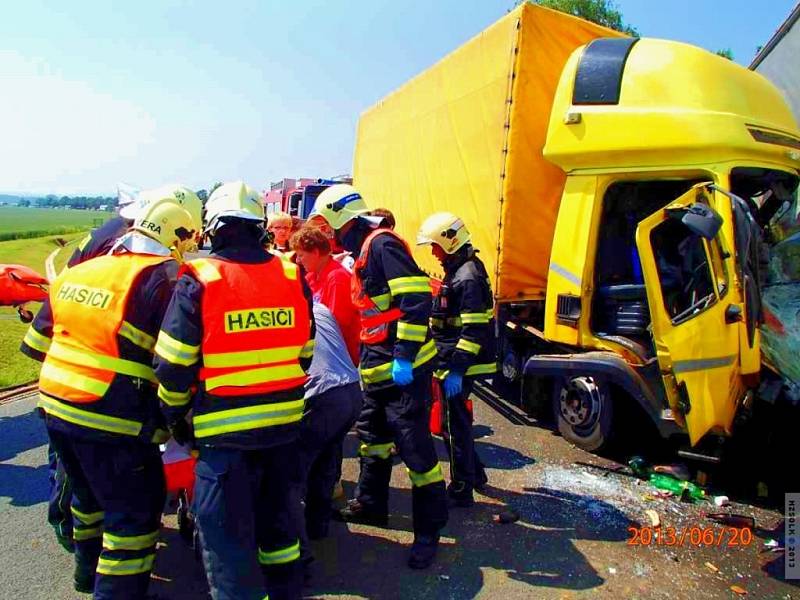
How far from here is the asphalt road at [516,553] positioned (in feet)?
9.60

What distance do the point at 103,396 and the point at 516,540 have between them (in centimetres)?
238

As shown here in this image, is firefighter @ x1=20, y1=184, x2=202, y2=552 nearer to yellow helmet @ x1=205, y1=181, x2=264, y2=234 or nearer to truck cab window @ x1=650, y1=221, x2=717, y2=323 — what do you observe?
yellow helmet @ x1=205, y1=181, x2=264, y2=234

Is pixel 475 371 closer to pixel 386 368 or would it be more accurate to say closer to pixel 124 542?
pixel 386 368

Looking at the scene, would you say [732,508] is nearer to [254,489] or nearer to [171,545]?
[254,489]

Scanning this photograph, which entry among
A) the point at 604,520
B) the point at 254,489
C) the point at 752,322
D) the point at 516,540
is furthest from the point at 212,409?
the point at 752,322

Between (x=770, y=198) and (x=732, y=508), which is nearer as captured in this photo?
(x=732, y=508)

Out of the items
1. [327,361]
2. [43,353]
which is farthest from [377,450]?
[43,353]

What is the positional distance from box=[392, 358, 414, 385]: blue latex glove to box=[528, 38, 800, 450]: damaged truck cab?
66.2 inches

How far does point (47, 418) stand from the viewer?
2.40 metres

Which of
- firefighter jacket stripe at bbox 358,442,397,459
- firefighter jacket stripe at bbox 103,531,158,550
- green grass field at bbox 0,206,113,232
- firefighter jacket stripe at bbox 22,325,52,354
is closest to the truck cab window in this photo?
firefighter jacket stripe at bbox 358,442,397,459

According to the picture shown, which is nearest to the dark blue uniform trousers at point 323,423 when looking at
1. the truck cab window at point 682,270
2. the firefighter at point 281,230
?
the truck cab window at point 682,270

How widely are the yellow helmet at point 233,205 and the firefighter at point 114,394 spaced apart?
28 cm

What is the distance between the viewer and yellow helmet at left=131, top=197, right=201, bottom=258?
2549 mm

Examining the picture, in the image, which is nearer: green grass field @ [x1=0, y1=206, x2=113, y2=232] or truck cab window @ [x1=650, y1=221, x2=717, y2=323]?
truck cab window @ [x1=650, y1=221, x2=717, y2=323]
